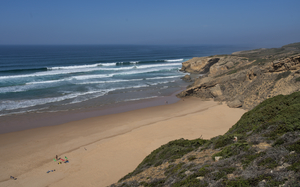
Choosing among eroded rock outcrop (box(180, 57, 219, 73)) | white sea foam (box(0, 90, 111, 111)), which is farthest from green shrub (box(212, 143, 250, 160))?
eroded rock outcrop (box(180, 57, 219, 73))

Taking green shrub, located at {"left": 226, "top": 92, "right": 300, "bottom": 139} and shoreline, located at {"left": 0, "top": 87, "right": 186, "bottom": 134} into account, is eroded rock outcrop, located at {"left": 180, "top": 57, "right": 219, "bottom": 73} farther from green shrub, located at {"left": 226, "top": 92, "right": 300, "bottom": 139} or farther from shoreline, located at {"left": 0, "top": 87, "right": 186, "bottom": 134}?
green shrub, located at {"left": 226, "top": 92, "right": 300, "bottom": 139}

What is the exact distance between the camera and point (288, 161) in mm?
5609

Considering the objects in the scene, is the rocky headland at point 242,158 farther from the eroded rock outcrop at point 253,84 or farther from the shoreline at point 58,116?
the shoreline at point 58,116

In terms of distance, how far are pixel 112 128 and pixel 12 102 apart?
15751 millimetres

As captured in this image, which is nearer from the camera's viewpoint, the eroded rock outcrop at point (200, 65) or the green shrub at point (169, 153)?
the green shrub at point (169, 153)

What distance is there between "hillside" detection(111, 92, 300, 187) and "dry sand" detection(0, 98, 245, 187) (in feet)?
13.9

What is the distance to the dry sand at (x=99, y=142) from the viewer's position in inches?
476

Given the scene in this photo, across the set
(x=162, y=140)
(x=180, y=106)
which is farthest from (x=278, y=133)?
(x=180, y=106)

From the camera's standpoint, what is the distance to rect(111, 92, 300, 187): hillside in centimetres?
550

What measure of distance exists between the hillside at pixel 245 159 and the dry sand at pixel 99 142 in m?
4.24

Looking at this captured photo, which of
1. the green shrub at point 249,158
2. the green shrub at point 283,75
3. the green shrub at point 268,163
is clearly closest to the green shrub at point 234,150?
the green shrub at point 249,158

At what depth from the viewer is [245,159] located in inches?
261

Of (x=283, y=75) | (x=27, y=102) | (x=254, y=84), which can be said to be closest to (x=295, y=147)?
(x=283, y=75)

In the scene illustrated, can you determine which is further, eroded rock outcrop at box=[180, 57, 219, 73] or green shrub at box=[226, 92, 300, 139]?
eroded rock outcrop at box=[180, 57, 219, 73]
